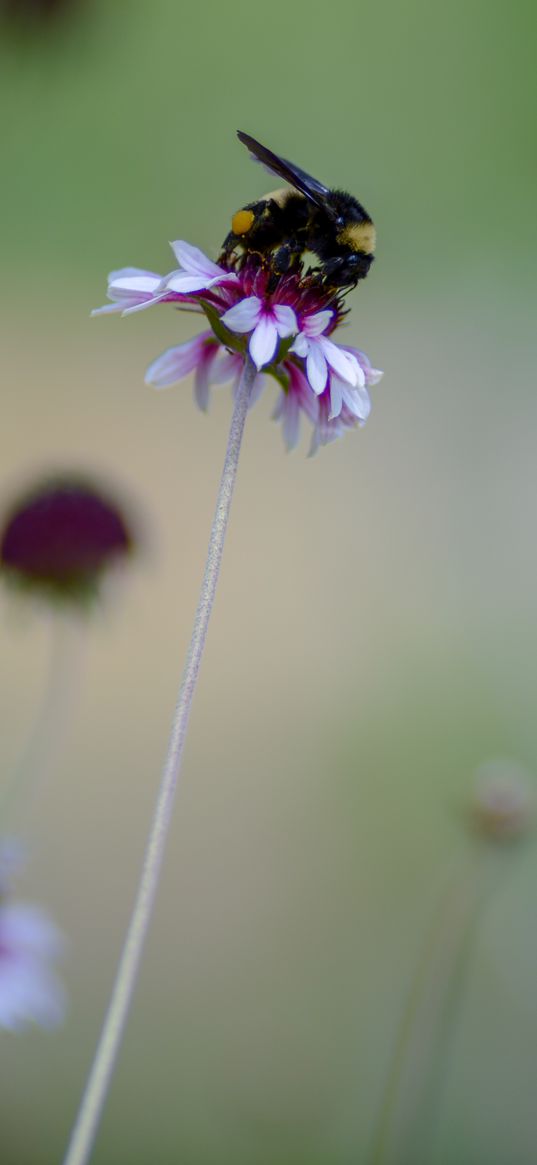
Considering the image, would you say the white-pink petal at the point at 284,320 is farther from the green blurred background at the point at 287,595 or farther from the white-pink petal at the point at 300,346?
the green blurred background at the point at 287,595

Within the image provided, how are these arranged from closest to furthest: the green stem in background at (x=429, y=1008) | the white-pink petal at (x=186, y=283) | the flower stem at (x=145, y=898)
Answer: the flower stem at (x=145, y=898), the white-pink petal at (x=186, y=283), the green stem in background at (x=429, y=1008)

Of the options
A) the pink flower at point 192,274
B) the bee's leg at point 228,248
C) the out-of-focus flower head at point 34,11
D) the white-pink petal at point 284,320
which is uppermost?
the out-of-focus flower head at point 34,11

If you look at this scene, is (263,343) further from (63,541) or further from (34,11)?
(34,11)

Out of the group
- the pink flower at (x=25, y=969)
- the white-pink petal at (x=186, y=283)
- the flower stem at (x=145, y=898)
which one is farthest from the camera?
the pink flower at (x=25, y=969)

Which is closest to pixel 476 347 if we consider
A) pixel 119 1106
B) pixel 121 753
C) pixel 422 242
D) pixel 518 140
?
pixel 422 242

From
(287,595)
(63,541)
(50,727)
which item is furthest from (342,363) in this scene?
(287,595)

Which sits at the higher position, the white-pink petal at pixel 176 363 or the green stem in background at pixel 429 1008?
the white-pink petal at pixel 176 363

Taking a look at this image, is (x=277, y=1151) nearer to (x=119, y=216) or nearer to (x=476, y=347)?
(x=476, y=347)

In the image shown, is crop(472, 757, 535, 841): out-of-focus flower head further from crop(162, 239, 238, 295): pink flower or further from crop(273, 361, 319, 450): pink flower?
crop(162, 239, 238, 295): pink flower

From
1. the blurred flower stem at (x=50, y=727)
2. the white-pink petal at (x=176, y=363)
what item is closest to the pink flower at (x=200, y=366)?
the white-pink petal at (x=176, y=363)
